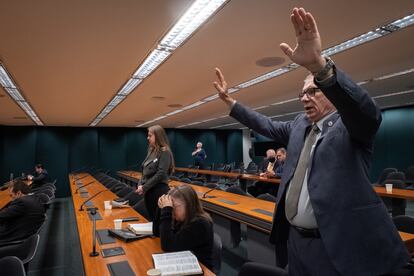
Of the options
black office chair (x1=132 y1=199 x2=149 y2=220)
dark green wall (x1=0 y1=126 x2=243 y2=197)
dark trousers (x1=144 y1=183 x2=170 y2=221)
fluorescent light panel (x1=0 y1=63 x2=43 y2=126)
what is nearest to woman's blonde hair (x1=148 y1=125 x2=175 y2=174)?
dark trousers (x1=144 y1=183 x2=170 y2=221)

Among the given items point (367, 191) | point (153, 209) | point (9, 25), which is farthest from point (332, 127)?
point (9, 25)

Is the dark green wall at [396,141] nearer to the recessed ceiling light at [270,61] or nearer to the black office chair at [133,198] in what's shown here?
the recessed ceiling light at [270,61]

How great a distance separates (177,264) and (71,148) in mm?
11326

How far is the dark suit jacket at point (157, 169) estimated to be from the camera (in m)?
3.24

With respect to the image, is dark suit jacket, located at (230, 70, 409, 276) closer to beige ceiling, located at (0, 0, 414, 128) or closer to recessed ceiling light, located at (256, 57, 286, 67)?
beige ceiling, located at (0, 0, 414, 128)

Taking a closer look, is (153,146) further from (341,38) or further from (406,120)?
(406,120)

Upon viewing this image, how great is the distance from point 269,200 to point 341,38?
217 centimetres

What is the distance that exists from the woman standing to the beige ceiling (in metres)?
1.09

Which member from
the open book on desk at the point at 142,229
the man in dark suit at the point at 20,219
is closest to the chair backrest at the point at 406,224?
the open book on desk at the point at 142,229

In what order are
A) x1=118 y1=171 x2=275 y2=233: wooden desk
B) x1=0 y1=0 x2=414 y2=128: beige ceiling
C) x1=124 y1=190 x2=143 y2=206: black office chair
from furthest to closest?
x1=124 y1=190 x2=143 y2=206: black office chair → x1=118 y1=171 x2=275 y2=233: wooden desk → x1=0 y1=0 x2=414 y2=128: beige ceiling

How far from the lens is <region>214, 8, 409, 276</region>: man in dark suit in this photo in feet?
2.94

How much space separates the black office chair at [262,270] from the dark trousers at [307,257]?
0.08 metres

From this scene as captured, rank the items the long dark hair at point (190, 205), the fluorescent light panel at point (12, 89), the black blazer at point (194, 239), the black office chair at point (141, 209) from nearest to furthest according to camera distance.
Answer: the black blazer at point (194, 239) → the long dark hair at point (190, 205) → the black office chair at point (141, 209) → the fluorescent light panel at point (12, 89)

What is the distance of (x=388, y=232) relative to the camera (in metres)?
0.99
